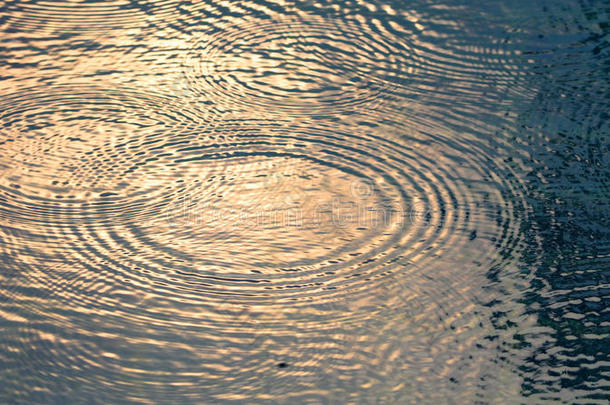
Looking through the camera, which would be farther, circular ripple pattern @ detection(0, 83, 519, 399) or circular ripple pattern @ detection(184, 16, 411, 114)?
circular ripple pattern @ detection(184, 16, 411, 114)

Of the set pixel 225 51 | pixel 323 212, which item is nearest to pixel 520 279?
pixel 323 212

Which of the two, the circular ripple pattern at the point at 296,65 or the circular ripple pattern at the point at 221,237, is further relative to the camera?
the circular ripple pattern at the point at 296,65

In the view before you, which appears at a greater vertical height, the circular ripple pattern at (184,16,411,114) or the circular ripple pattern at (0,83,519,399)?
the circular ripple pattern at (184,16,411,114)

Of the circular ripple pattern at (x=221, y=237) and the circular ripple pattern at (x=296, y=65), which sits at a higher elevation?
the circular ripple pattern at (x=296, y=65)

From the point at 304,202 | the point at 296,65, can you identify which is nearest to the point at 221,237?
the point at 304,202

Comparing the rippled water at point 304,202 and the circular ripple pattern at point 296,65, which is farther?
the circular ripple pattern at point 296,65

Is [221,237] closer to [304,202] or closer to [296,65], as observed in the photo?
[304,202]
